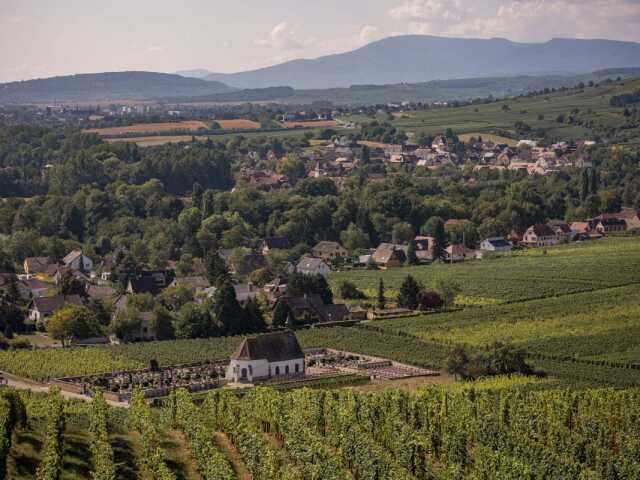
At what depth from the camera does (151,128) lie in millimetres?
175750

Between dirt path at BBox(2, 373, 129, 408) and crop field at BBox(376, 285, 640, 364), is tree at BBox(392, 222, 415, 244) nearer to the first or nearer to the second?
crop field at BBox(376, 285, 640, 364)

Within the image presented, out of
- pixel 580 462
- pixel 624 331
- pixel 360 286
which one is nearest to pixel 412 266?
pixel 360 286

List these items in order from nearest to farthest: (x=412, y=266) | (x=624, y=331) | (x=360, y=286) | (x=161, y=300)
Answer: (x=624, y=331)
(x=161, y=300)
(x=360, y=286)
(x=412, y=266)

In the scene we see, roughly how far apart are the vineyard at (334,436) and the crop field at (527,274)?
26.7 m

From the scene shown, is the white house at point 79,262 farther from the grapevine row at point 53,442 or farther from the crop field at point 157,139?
the crop field at point 157,139

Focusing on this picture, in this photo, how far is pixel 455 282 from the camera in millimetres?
74125

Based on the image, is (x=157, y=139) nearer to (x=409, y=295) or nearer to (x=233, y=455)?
(x=409, y=295)

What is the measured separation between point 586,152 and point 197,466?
4658 inches

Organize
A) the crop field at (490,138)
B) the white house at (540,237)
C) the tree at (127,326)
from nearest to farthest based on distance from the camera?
the tree at (127,326) < the white house at (540,237) < the crop field at (490,138)

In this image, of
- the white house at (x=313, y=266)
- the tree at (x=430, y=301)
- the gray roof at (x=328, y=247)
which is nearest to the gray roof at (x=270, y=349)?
the tree at (x=430, y=301)

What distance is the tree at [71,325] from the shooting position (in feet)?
199

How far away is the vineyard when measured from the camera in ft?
112

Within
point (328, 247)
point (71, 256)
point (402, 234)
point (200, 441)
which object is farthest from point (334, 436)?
point (402, 234)

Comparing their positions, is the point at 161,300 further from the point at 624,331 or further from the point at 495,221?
the point at 495,221
